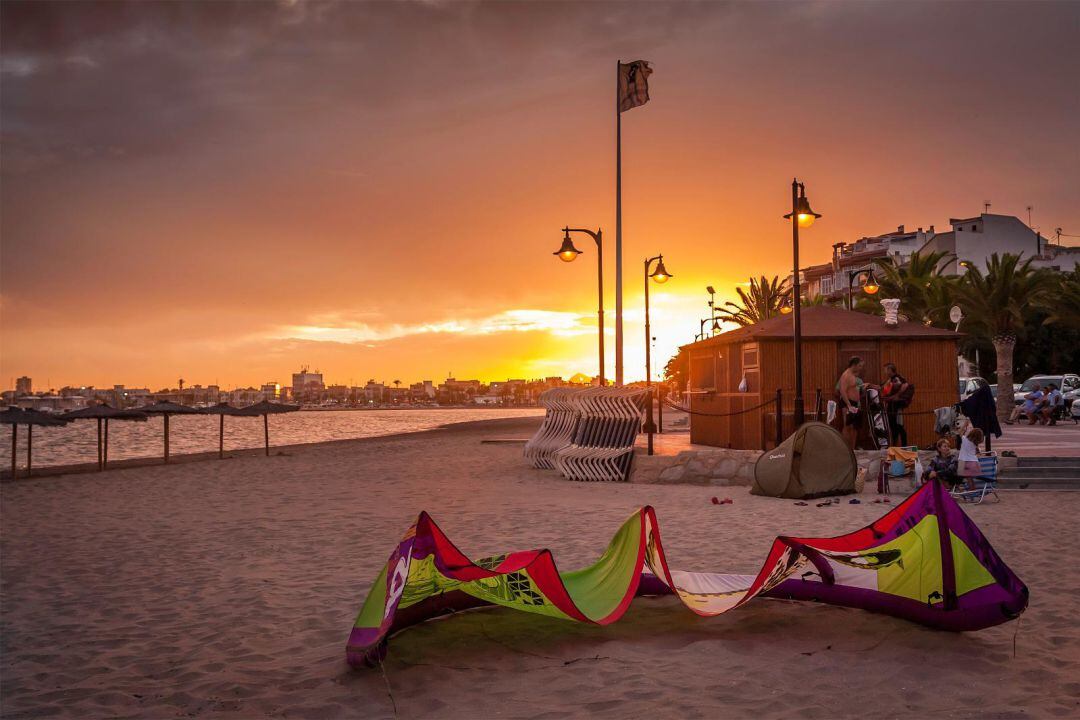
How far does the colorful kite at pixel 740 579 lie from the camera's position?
17.9 ft

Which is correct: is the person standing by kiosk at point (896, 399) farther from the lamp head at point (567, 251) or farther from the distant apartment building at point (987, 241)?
the distant apartment building at point (987, 241)

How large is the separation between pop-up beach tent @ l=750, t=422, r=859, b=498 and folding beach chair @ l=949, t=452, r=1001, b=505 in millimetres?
1659

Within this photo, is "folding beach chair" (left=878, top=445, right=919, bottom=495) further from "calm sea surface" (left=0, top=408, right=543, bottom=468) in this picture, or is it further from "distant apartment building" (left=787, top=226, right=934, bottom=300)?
"distant apartment building" (left=787, top=226, right=934, bottom=300)

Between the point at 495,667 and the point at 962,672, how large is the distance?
2.84m

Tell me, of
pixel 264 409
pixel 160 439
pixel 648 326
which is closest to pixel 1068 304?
pixel 648 326

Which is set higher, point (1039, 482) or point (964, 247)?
point (964, 247)

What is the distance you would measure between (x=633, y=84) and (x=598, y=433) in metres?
8.64

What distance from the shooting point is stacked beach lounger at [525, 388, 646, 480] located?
16266 mm

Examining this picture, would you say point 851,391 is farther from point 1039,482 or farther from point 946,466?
point 946,466

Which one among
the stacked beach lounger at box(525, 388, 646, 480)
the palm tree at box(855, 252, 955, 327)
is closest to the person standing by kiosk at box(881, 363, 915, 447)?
the stacked beach lounger at box(525, 388, 646, 480)

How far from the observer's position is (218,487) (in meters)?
17.4

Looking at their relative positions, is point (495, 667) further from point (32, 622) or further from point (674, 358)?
point (674, 358)

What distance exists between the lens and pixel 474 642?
19.0ft

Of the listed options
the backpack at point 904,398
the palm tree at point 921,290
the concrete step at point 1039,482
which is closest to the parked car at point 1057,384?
the palm tree at point 921,290
